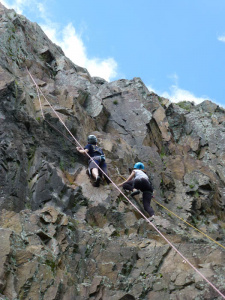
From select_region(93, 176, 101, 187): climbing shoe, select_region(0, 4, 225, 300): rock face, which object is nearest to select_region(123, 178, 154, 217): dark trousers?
select_region(0, 4, 225, 300): rock face

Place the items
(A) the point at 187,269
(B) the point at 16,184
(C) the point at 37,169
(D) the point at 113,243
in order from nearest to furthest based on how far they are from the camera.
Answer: (A) the point at 187,269 < (D) the point at 113,243 < (B) the point at 16,184 < (C) the point at 37,169

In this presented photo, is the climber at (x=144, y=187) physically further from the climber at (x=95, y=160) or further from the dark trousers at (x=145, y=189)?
the climber at (x=95, y=160)

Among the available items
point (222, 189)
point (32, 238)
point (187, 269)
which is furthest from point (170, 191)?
point (32, 238)

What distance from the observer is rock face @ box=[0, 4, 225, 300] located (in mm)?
7949

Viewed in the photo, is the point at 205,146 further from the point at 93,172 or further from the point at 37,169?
the point at 37,169

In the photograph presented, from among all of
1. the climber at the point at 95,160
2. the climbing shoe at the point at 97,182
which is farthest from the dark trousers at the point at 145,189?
the climbing shoe at the point at 97,182

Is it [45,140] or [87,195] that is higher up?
[45,140]

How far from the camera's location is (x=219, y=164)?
24.1m

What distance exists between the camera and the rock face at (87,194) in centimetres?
795

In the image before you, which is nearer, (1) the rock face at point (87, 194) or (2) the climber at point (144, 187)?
(1) the rock face at point (87, 194)

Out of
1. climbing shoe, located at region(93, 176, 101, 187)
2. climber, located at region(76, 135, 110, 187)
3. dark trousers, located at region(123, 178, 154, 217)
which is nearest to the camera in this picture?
climbing shoe, located at region(93, 176, 101, 187)

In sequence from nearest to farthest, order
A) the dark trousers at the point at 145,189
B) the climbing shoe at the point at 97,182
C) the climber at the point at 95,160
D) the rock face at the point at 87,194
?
the rock face at the point at 87,194
the climbing shoe at the point at 97,182
the climber at the point at 95,160
the dark trousers at the point at 145,189

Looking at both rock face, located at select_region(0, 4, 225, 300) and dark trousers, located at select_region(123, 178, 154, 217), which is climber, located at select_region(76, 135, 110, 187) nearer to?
rock face, located at select_region(0, 4, 225, 300)

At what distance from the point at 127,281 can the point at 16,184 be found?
4534mm
